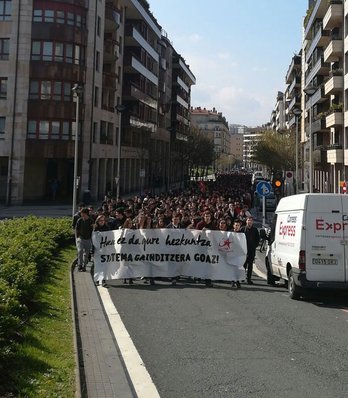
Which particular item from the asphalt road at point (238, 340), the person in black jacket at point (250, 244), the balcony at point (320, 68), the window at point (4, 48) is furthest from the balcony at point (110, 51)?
the asphalt road at point (238, 340)

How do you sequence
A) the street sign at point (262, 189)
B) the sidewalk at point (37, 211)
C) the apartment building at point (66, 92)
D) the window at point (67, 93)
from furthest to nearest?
the window at point (67, 93) < the apartment building at point (66, 92) < the sidewalk at point (37, 211) < the street sign at point (262, 189)

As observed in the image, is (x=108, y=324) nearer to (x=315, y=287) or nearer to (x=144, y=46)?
(x=315, y=287)

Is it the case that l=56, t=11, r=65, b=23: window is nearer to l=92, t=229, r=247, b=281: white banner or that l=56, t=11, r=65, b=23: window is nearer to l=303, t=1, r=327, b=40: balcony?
l=303, t=1, r=327, b=40: balcony

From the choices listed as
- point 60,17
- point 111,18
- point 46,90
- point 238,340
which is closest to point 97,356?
point 238,340

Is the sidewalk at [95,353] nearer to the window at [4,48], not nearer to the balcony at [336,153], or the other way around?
the window at [4,48]

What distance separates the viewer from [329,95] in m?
50.2

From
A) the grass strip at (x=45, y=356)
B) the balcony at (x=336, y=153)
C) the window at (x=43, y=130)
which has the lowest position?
the grass strip at (x=45, y=356)

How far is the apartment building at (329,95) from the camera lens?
4256cm

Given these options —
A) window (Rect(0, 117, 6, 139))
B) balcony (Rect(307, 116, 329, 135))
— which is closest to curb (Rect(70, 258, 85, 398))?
window (Rect(0, 117, 6, 139))

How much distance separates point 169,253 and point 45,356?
781 centimetres

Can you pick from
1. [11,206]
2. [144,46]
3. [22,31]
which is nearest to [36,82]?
[22,31]

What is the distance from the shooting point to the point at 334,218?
37.1ft

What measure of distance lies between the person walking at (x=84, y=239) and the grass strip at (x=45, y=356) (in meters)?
4.23

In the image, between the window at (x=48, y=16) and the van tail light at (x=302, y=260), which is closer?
the van tail light at (x=302, y=260)
